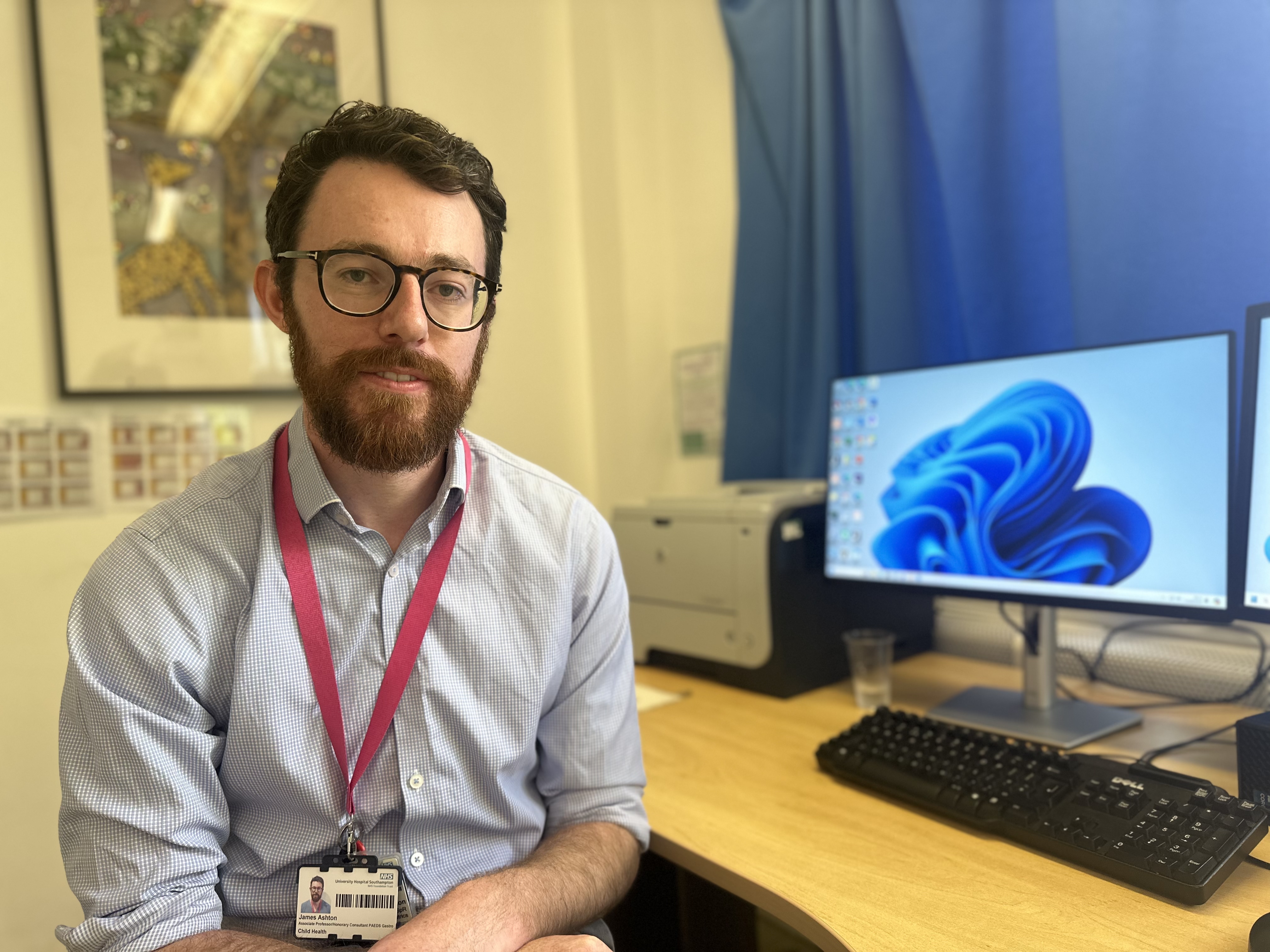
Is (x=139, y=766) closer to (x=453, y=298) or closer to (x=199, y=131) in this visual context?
(x=453, y=298)

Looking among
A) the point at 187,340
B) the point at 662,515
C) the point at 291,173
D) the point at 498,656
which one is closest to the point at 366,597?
the point at 498,656

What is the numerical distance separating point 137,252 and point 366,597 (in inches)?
48.2

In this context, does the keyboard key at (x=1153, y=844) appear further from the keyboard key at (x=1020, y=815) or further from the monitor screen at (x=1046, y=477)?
the monitor screen at (x=1046, y=477)

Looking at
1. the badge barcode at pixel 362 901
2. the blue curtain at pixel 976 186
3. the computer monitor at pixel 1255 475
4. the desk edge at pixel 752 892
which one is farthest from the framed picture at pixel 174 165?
the computer monitor at pixel 1255 475

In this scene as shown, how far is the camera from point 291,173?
976 millimetres

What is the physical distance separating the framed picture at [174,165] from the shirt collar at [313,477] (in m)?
0.96

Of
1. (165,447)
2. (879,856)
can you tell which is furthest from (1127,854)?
(165,447)

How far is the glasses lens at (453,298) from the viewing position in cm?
95

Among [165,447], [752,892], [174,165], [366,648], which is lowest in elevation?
[752,892]

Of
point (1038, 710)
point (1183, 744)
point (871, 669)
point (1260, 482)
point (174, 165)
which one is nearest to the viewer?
point (1260, 482)

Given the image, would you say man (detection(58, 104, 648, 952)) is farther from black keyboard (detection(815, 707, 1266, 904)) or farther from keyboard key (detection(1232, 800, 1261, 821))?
keyboard key (detection(1232, 800, 1261, 821))

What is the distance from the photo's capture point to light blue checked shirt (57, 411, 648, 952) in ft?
2.60

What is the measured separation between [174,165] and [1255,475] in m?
1.96

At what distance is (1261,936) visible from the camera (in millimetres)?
658
